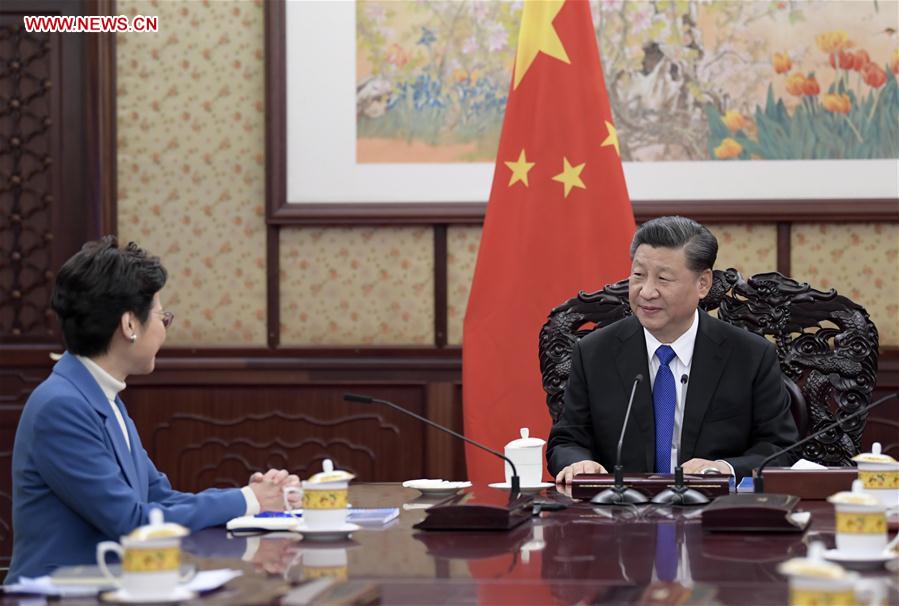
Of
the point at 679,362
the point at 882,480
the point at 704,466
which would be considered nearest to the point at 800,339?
the point at 679,362

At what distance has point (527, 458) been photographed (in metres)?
2.97

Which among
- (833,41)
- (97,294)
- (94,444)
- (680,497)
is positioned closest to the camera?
(94,444)

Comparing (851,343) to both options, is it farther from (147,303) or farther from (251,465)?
(251,465)

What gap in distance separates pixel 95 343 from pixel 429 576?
1.03 m

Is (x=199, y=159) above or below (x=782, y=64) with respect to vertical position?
below

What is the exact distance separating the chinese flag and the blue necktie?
1.00m

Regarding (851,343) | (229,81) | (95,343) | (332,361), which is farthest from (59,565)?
(229,81)

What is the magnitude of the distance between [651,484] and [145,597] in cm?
145

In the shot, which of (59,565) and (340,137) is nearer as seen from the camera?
(59,565)

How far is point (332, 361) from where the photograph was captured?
5.19 meters

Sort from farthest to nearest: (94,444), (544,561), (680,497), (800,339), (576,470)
Result: (800,339)
(576,470)
(680,497)
(94,444)
(544,561)

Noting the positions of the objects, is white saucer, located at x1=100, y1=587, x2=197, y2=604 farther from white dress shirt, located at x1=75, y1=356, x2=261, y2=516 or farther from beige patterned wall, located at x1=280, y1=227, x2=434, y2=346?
beige patterned wall, located at x1=280, y1=227, x2=434, y2=346

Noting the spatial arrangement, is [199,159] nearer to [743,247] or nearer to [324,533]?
[743,247]

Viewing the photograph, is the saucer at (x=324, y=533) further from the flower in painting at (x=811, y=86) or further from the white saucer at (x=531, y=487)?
the flower in painting at (x=811, y=86)
